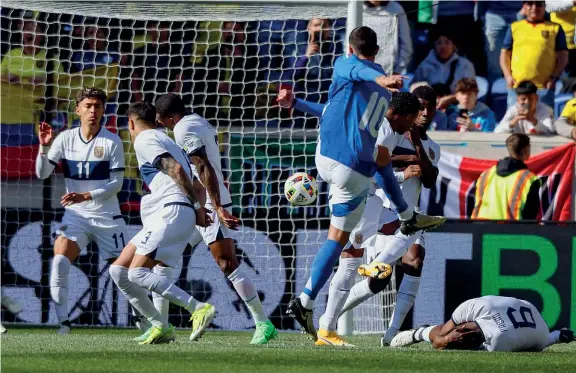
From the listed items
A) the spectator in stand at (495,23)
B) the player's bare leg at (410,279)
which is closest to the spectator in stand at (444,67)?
the spectator in stand at (495,23)

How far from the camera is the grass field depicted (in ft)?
23.4

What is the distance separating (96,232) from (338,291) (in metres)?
2.75

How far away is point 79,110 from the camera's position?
1120 cm

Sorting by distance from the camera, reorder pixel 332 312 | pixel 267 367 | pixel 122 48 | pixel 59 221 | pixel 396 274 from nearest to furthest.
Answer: pixel 267 367
pixel 332 312
pixel 396 274
pixel 59 221
pixel 122 48

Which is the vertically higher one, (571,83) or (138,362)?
(571,83)

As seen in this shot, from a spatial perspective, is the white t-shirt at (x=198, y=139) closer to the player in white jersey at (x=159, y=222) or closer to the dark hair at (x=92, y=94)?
the player in white jersey at (x=159, y=222)

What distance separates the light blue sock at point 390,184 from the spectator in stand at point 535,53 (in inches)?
240

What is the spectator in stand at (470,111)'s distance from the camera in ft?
47.4

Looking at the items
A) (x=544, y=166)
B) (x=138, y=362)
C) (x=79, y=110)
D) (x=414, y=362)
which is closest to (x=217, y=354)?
(x=138, y=362)

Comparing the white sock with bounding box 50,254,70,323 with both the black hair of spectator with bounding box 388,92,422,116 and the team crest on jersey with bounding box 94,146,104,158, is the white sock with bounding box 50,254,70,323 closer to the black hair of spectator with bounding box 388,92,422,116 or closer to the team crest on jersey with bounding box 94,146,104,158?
the team crest on jersey with bounding box 94,146,104,158

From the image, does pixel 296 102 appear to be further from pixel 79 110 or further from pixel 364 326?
pixel 364 326

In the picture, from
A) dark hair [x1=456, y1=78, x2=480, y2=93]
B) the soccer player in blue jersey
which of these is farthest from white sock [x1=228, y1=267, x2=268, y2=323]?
dark hair [x1=456, y1=78, x2=480, y2=93]

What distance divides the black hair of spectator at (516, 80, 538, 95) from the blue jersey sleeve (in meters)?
5.30

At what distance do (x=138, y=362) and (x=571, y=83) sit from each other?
9.87 metres
